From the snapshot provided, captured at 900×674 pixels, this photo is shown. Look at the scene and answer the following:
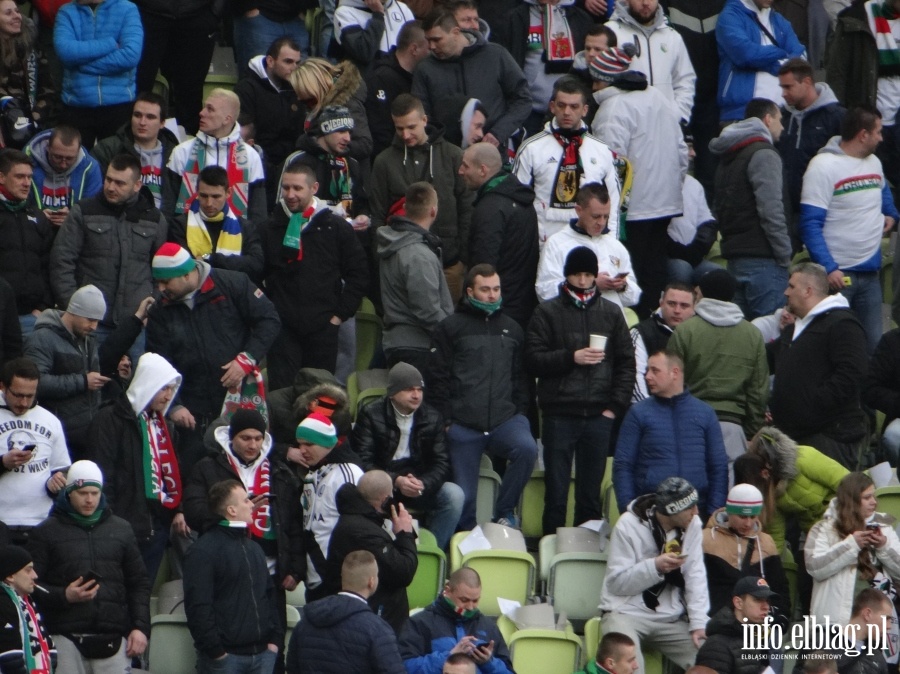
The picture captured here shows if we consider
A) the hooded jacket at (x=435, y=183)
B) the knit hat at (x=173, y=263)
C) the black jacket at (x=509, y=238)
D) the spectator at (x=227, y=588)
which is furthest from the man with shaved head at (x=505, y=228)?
the spectator at (x=227, y=588)

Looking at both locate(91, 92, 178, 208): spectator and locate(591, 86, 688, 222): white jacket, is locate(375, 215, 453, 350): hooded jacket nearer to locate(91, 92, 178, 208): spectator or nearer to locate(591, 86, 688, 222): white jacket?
locate(91, 92, 178, 208): spectator

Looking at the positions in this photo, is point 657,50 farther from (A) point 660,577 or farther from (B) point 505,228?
(A) point 660,577

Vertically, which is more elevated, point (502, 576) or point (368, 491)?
point (368, 491)

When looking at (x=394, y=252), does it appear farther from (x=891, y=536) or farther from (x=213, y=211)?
(x=891, y=536)

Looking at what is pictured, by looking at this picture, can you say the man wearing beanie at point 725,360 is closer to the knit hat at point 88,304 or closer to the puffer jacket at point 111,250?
the puffer jacket at point 111,250

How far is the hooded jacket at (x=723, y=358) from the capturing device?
34.7ft

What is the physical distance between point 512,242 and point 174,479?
275cm

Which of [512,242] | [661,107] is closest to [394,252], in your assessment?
[512,242]

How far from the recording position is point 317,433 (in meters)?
9.36

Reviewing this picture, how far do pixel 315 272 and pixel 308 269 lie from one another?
0.14ft

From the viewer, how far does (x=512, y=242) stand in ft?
36.8

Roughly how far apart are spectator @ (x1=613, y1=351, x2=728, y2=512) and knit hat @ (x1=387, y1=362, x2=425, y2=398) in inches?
44.0

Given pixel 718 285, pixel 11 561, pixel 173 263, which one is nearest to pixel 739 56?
pixel 718 285

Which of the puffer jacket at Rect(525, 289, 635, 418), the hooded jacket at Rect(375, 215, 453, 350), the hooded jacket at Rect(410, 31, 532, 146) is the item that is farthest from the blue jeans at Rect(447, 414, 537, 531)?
the hooded jacket at Rect(410, 31, 532, 146)
